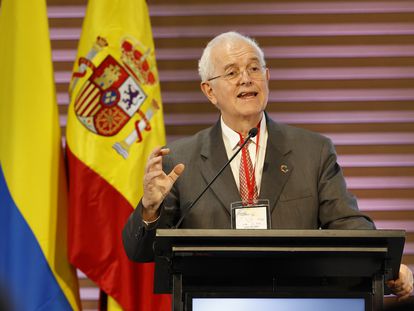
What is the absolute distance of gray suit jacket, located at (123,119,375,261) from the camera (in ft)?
10.3

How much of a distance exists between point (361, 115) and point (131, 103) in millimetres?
1514

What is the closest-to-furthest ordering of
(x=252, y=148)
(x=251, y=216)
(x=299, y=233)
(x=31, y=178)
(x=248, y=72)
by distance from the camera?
(x=299, y=233), (x=251, y=216), (x=252, y=148), (x=248, y=72), (x=31, y=178)

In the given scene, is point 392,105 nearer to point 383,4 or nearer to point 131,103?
point 383,4

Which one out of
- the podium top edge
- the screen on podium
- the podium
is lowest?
the screen on podium

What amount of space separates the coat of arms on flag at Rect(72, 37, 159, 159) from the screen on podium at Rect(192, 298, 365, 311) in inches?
74.8

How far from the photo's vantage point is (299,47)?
493 centimetres

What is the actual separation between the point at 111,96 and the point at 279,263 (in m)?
1.94

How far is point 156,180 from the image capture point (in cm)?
268

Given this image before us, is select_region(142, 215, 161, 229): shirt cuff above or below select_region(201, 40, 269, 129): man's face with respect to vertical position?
below

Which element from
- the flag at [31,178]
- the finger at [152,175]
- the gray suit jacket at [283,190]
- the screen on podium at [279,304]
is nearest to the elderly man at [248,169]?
the gray suit jacket at [283,190]

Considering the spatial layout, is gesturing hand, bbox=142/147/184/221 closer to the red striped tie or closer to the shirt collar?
the red striped tie

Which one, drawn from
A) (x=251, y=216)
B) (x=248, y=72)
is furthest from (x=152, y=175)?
(x=248, y=72)

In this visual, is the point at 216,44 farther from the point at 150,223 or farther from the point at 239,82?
the point at 150,223

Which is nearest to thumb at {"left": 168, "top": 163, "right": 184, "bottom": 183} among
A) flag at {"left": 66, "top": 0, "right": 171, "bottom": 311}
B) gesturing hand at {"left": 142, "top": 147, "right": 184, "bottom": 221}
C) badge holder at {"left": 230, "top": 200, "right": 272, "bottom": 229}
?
gesturing hand at {"left": 142, "top": 147, "right": 184, "bottom": 221}
